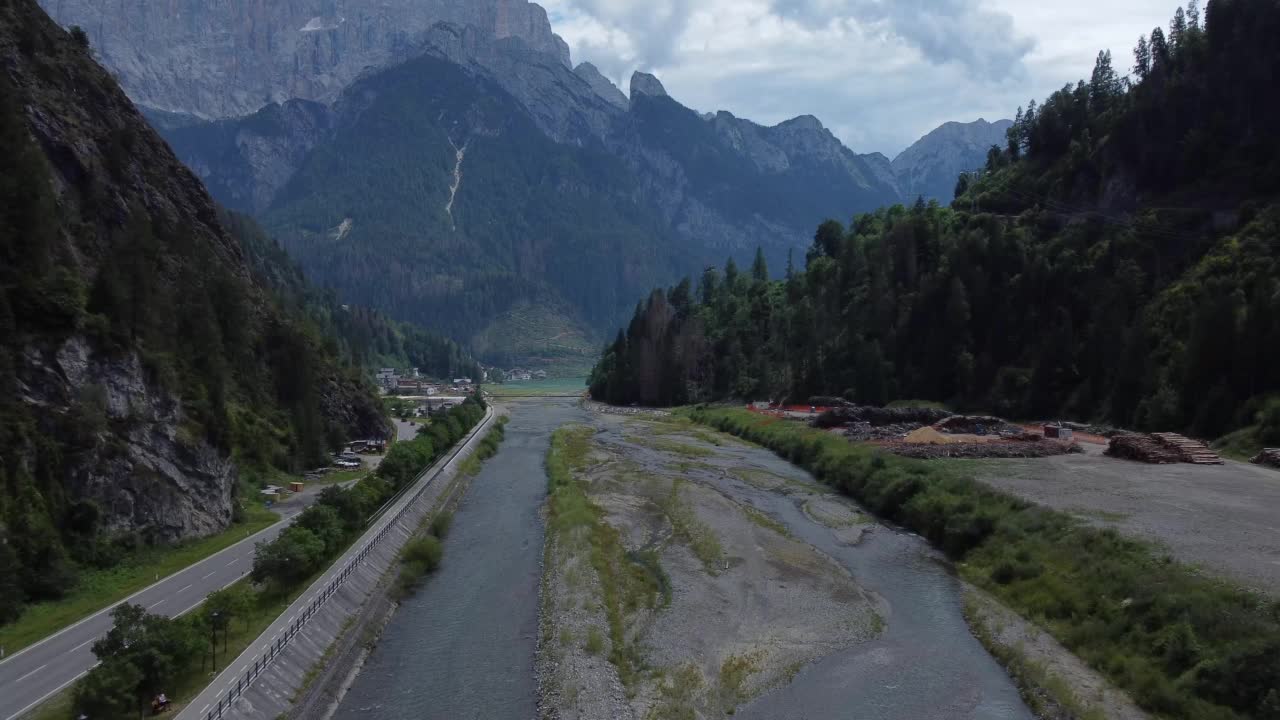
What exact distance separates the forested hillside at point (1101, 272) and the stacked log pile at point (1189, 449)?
20.1 ft

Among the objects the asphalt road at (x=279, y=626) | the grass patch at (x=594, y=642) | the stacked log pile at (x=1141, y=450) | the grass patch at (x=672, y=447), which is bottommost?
the grass patch at (x=594, y=642)

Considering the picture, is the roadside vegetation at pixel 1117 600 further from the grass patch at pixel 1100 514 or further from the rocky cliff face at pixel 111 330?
the rocky cliff face at pixel 111 330

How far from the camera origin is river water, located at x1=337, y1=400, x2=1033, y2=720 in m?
32.8

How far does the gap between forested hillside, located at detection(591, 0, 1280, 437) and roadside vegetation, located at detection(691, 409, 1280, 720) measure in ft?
116

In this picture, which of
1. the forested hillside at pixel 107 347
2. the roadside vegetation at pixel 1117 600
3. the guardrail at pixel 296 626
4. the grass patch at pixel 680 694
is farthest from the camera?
the forested hillside at pixel 107 347

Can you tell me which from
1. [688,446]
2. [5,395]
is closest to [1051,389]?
[688,446]

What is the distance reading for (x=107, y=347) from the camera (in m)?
50.6

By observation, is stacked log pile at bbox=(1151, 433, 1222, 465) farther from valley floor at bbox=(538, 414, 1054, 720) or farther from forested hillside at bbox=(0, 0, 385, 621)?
forested hillside at bbox=(0, 0, 385, 621)

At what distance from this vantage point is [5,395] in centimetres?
4169

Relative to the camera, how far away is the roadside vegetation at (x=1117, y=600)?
93.0 ft

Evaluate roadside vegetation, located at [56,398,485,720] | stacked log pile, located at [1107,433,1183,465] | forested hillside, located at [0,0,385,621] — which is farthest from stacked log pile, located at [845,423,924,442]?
forested hillside, located at [0,0,385,621]

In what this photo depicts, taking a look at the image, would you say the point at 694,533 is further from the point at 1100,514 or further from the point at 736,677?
the point at 1100,514

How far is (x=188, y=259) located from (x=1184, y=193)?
12538 centimetres

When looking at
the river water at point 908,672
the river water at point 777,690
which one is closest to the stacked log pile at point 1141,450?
the river water at point 777,690
